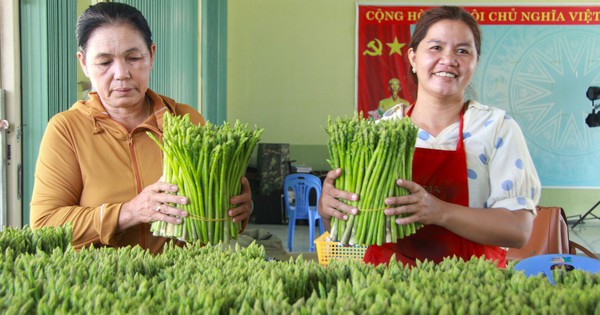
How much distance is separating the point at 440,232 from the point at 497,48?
775 cm

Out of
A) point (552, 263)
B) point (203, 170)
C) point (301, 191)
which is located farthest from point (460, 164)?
point (301, 191)

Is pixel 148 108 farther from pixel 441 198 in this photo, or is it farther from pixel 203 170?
pixel 441 198

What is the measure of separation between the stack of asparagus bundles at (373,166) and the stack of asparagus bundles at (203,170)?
10.6 inches

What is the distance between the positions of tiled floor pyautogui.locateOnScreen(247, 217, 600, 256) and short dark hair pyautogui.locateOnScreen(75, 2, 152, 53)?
17.0 feet

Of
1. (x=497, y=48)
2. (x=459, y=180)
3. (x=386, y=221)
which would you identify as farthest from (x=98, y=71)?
(x=497, y=48)

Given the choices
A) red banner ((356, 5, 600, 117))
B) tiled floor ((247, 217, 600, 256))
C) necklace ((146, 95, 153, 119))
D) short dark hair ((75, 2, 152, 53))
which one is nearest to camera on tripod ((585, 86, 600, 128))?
red banner ((356, 5, 600, 117))

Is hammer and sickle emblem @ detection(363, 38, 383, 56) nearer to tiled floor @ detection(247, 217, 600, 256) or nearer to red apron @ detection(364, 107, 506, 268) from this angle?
tiled floor @ detection(247, 217, 600, 256)

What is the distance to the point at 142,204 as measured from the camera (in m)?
1.64

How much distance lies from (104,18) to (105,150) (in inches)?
16.7

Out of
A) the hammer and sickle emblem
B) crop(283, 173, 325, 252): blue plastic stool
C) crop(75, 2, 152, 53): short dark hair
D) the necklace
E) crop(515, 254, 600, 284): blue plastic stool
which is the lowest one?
crop(283, 173, 325, 252): blue plastic stool

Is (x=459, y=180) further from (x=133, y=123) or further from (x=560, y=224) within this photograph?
(x=560, y=224)

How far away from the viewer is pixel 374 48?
8984 mm

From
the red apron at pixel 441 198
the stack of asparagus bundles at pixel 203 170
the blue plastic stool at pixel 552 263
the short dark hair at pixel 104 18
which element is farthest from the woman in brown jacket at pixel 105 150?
the blue plastic stool at pixel 552 263

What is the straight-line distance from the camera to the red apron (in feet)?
5.96
